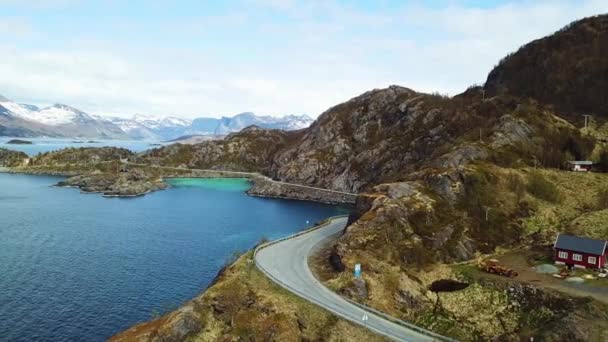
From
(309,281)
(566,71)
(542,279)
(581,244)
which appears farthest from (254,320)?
(566,71)

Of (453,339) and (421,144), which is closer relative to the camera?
(453,339)

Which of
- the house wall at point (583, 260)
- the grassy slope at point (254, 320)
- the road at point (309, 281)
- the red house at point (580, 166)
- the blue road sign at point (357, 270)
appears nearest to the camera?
the road at point (309, 281)

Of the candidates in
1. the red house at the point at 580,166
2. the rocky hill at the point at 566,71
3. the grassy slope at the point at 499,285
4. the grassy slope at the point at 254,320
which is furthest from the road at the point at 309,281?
the rocky hill at the point at 566,71

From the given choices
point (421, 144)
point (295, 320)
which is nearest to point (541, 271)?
point (295, 320)

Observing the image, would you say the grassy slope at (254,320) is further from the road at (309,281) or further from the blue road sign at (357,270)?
the blue road sign at (357,270)

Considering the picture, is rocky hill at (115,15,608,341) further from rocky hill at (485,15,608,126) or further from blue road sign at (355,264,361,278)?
blue road sign at (355,264,361,278)

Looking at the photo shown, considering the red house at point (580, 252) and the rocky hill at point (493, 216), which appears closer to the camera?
the rocky hill at point (493, 216)

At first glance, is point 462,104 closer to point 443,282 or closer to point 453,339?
point 443,282
